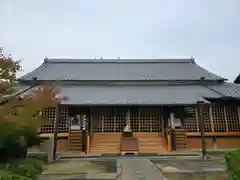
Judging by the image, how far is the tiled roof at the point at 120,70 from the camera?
19047 millimetres

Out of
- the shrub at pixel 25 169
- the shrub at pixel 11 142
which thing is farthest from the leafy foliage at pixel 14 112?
the shrub at pixel 25 169

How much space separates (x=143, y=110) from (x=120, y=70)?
18.8 feet

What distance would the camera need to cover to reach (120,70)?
2092 cm

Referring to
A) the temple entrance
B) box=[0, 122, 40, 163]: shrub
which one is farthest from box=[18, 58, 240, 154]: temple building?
box=[0, 122, 40, 163]: shrub

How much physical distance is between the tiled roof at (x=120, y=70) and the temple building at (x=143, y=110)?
82 millimetres

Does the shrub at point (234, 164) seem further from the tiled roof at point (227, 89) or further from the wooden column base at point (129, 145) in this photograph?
the tiled roof at point (227, 89)

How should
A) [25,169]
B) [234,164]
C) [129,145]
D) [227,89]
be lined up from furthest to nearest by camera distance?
[227,89]
[129,145]
[25,169]
[234,164]

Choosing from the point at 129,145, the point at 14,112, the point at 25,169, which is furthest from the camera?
the point at 129,145

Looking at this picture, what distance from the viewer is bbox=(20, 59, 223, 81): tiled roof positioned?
19047mm

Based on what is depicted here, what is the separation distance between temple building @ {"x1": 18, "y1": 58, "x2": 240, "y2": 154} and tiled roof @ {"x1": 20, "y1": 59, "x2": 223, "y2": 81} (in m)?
0.08

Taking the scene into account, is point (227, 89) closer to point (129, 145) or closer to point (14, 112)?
point (129, 145)

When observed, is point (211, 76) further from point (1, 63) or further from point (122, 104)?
point (1, 63)

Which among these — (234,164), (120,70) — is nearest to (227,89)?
(120,70)

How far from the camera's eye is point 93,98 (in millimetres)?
15195
